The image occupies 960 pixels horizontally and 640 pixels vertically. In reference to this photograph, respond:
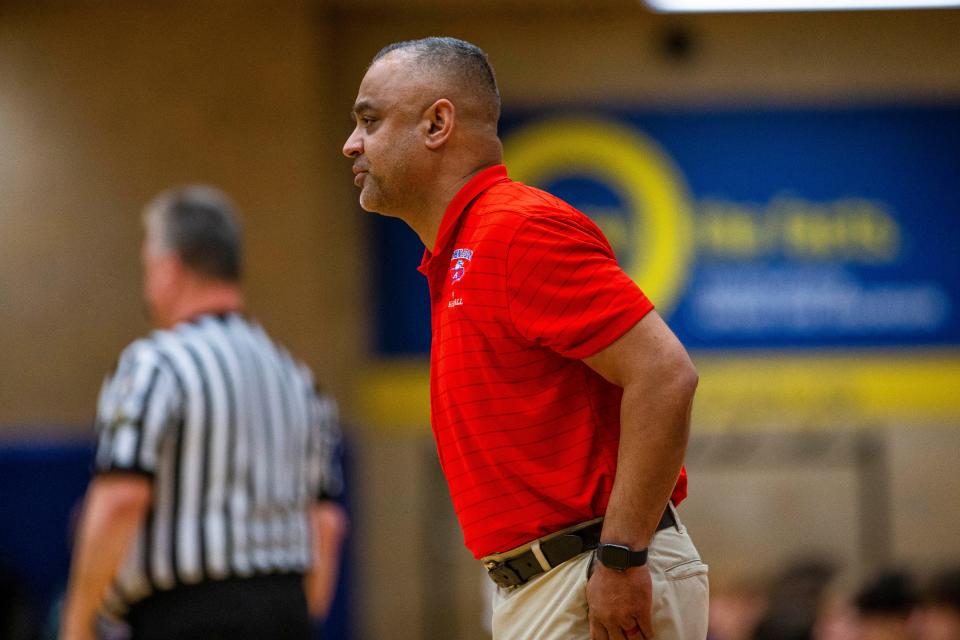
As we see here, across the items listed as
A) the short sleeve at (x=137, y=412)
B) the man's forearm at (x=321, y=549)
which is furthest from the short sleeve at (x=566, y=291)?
the man's forearm at (x=321, y=549)

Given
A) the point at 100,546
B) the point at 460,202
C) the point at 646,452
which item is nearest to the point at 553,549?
the point at 646,452

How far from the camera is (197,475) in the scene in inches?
138

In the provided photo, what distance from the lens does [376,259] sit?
31.1ft

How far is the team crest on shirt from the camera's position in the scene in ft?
7.22

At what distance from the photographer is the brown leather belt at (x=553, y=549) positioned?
7.02 ft

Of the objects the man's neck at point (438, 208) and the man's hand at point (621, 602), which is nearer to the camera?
the man's hand at point (621, 602)

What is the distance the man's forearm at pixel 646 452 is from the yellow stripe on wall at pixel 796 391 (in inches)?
284

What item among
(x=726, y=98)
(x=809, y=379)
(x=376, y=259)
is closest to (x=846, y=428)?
(x=809, y=379)

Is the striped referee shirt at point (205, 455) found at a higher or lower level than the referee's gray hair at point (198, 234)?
lower

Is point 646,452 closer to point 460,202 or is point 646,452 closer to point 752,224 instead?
point 460,202

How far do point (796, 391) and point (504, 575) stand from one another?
296 inches

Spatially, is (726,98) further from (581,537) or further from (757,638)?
(581,537)

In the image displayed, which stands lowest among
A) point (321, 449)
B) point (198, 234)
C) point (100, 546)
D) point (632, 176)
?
point (100, 546)

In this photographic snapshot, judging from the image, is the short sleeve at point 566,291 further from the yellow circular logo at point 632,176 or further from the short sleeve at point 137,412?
the yellow circular logo at point 632,176
